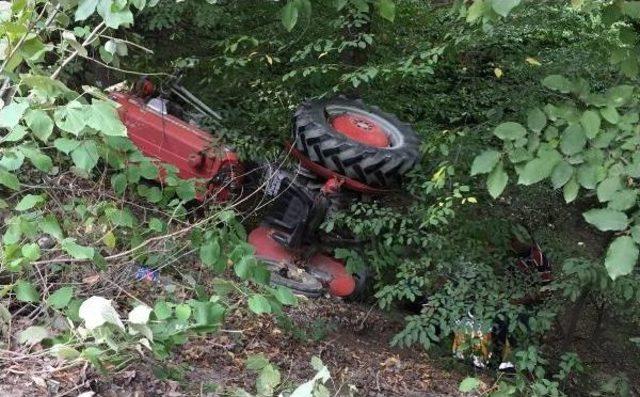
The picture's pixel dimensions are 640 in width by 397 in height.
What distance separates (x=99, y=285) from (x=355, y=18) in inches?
108

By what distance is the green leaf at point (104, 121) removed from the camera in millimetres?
2016

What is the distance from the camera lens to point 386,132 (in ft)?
17.0

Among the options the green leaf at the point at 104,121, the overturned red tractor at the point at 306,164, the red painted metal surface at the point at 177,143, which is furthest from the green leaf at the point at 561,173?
the red painted metal surface at the point at 177,143

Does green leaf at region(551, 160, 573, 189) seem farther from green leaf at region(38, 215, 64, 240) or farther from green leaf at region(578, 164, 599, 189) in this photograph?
green leaf at region(38, 215, 64, 240)

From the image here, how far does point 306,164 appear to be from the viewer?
5039 mm

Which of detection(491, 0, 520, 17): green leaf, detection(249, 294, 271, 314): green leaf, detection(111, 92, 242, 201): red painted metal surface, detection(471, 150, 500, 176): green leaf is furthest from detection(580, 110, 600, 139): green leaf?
detection(111, 92, 242, 201): red painted metal surface

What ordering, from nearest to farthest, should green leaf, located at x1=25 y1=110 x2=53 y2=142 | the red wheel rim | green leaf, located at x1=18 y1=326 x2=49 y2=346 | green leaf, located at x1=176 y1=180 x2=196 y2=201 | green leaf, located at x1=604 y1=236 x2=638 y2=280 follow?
green leaf, located at x1=604 y1=236 x2=638 y2=280, green leaf, located at x1=25 y1=110 x2=53 y2=142, green leaf, located at x1=18 y1=326 x2=49 y2=346, green leaf, located at x1=176 y1=180 x2=196 y2=201, the red wheel rim

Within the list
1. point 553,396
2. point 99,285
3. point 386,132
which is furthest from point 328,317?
point 99,285

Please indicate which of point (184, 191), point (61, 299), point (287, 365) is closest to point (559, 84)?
point (184, 191)

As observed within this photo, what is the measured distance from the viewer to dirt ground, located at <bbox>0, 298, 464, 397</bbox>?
2.33 m

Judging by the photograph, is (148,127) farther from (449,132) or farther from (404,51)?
(449,132)

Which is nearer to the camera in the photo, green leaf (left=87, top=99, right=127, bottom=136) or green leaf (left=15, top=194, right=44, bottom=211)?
green leaf (left=87, top=99, right=127, bottom=136)

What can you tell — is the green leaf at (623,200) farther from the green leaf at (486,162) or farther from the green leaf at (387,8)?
the green leaf at (387,8)

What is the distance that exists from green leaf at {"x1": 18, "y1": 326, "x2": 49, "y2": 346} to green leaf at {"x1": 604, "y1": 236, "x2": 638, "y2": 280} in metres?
1.89
